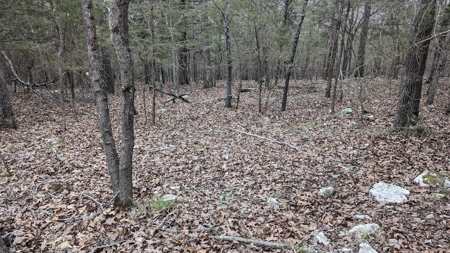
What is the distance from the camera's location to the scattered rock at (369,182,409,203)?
473 centimetres

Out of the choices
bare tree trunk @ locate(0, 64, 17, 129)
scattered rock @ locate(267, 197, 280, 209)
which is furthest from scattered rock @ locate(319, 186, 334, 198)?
bare tree trunk @ locate(0, 64, 17, 129)

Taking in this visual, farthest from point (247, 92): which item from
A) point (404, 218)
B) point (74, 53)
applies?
point (404, 218)

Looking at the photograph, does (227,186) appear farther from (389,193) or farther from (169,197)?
(389,193)

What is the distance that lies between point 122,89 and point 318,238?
382 cm

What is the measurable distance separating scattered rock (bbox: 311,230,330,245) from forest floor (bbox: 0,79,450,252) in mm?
75

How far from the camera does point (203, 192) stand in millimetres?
5402

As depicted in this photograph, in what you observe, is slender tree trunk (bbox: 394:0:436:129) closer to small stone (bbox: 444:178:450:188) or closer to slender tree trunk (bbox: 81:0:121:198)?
small stone (bbox: 444:178:450:188)

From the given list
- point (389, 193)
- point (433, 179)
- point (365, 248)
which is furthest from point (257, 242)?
point (433, 179)

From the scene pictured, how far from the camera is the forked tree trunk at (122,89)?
3477 mm

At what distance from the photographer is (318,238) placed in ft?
12.7

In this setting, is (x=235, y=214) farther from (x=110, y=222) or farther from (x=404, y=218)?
(x=404, y=218)

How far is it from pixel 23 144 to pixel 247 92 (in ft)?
45.3

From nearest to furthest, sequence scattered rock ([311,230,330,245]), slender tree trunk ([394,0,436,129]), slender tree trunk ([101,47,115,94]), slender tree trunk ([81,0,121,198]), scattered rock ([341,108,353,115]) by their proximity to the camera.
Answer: slender tree trunk ([81,0,121,198])
scattered rock ([311,230,330,245])
slender tree trunk ([394,0,436,129])
scattered rock ([341,108,353,115])
slender tree trunk ([101,47,115,94])

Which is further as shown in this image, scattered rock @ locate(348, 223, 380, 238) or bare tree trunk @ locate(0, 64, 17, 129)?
bare tree trunk @ locate(0, 64, 17, 129)
